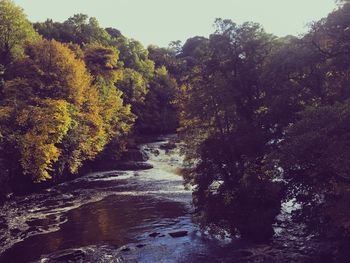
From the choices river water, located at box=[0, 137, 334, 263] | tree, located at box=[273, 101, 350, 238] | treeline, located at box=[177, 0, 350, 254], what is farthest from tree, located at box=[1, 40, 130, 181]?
tree, located at box=[273, 101, 350, 238]

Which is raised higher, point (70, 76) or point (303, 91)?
point (70, 76)

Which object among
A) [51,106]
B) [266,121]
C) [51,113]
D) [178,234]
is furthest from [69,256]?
[51,106]

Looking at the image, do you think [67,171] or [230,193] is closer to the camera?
[230,193]

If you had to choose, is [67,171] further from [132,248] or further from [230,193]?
[230,193]

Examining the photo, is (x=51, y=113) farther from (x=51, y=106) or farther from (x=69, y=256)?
(x=69, y=256)

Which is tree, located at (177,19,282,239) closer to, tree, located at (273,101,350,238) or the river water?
the river water

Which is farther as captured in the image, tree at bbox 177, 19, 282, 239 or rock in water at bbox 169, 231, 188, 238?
rock in water at bbox 169, 231, 188, 238

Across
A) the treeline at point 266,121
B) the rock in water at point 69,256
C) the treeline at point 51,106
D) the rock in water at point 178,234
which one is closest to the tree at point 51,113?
the treeline at point 51,106

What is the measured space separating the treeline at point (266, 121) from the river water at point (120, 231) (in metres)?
1.78

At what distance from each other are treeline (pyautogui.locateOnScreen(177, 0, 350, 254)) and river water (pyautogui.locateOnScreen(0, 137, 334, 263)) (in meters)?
1.78

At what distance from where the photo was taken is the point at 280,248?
23.5m

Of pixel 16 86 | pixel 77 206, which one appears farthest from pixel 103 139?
pixel 77 206

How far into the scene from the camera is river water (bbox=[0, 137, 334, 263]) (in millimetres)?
23641

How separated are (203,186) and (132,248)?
5957mm
